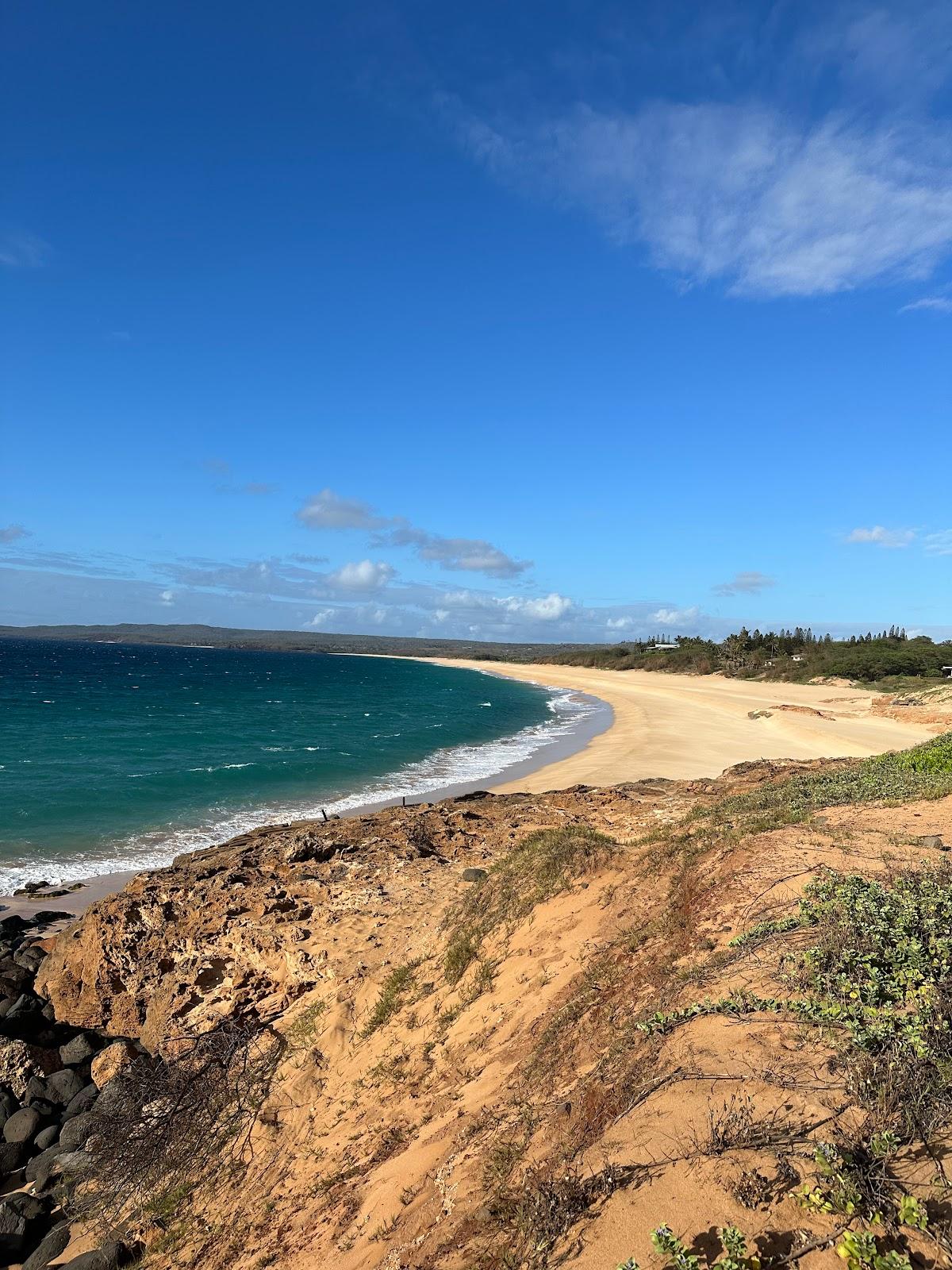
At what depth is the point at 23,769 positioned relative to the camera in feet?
90.9

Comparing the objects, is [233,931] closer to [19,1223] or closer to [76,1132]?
[76,1132]

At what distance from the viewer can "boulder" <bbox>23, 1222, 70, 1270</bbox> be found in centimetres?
639

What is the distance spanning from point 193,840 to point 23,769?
13.3 m

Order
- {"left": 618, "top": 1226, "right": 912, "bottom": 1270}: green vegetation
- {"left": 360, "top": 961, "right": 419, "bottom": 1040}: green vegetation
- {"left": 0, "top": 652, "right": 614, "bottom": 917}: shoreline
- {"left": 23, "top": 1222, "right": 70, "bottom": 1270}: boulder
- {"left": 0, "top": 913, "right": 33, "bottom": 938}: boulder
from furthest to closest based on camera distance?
{"left": 0, "top": 652, "right": 614, "bottom": 917}: shoreline < {"left": 0, "top": 913, "right": 33, "bottom": 938}: boulder < {"left": 360, "top": 961, "right": 419, "bottom": 1040}: green vegetation < {"left": 23, "top": 1222, "right": 70, "bottom": 1270}: boulder < {"left": 618, "top": 1226, "right": 912, "bottom": 1270}: green vegetation

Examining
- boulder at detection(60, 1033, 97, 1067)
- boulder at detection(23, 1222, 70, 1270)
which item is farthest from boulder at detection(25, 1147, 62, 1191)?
boulder at detection(60, 1033, 97, 1067)

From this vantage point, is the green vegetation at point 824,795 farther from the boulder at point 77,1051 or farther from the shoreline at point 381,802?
the shoreline at point 381,802

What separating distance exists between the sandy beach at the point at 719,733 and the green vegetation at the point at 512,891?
15.3 meters

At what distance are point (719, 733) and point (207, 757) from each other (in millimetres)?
28647

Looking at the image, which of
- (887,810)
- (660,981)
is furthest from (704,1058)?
(887,810)

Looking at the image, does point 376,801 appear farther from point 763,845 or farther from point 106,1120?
point 763,845

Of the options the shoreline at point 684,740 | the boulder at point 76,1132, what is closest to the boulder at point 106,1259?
the boulder at point 76,1132

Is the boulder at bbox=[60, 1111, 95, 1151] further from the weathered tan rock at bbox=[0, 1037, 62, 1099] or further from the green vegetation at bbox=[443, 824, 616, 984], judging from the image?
the green vegetation at bbox=[443, 824, 616, 984]

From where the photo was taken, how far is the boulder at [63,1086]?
28.0 ft

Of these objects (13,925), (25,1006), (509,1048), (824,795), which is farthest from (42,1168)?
(824,795)
